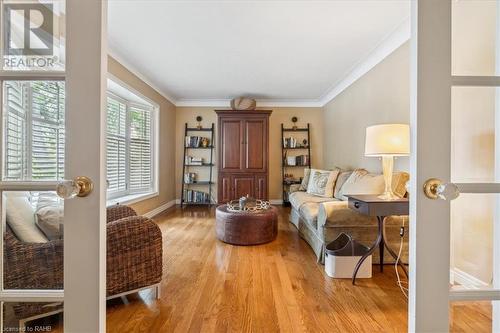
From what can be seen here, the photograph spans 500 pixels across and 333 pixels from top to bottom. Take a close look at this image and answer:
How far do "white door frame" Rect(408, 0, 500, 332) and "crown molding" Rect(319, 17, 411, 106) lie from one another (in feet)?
7.91

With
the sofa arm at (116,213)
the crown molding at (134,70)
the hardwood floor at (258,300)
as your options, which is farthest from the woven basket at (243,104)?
the sofa arm at (116,213)

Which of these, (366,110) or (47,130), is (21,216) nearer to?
(47,130)

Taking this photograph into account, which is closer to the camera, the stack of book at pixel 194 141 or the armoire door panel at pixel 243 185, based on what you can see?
the armoire door panel at pixel 243 185

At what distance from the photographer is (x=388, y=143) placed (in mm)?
2076

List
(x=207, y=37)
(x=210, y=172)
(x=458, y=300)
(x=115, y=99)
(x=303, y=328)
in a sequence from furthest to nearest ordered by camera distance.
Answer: (x=210, y=172) → (x=115, y=99) → (x=207, y=37) → (x=303, y=328) → (x=458, y=300)

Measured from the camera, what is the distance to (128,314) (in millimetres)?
1640

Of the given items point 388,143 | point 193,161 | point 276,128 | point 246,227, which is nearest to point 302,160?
point 276,128

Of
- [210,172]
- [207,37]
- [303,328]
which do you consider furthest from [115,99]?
[303,328]

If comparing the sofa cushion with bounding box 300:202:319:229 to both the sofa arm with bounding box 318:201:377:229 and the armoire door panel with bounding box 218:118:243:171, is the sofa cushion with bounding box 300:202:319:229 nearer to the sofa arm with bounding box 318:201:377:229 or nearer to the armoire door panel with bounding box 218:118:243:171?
the sofa arm with bounding box 318:201:377:229

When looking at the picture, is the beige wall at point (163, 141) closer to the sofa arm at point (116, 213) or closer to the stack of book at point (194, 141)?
the stack of book at point (194, 141)

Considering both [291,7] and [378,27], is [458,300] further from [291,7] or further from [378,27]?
[378,27]

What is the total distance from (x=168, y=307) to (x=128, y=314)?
9.7 inches
